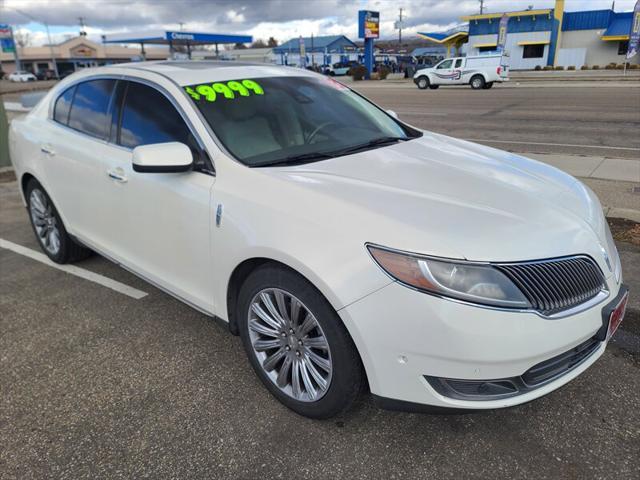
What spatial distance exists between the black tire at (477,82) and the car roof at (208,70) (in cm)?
2656

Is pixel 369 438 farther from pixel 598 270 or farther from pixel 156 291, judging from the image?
pixel 156 291

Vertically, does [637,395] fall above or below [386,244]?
below

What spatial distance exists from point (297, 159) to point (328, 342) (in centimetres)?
111

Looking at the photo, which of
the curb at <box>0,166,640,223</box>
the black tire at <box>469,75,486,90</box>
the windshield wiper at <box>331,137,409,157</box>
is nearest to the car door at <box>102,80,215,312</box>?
the windshield wiper at <box>331,137,409,157</box>

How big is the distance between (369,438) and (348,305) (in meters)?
0.78

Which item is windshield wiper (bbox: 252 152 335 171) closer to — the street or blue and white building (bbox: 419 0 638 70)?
the street

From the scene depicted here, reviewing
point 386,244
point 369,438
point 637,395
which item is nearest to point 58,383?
point 369,438

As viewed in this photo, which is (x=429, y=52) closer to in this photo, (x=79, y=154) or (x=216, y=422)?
(x=79, y=154)

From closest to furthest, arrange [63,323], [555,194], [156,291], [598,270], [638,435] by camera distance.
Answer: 1. [598,270]
2. [638,435]
3. [555,194]
4. [63,323]
5. [156,291]

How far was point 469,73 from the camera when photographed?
Result: 93.3ft

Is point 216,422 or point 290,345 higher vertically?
point 290,345

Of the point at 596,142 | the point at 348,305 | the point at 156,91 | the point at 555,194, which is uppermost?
the point at 156,91

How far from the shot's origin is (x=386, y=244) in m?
2.06

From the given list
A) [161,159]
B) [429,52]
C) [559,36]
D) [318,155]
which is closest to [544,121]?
[318,155]
